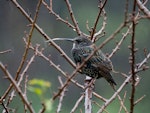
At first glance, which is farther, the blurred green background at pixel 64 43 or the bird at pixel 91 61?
the blurred green background at pixel 64 43

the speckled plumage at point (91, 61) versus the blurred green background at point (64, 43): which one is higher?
the blurred green background at point (64, 43)

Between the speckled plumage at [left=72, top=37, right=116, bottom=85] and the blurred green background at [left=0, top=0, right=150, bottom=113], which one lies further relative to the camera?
the blurred green background at [left=0, top=0, right=150, bottom=113]

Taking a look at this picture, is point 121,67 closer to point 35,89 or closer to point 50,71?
point 50,71

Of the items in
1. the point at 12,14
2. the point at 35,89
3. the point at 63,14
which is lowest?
the point at 35,89

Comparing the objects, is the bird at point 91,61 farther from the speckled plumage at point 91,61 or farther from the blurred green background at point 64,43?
the blurred green background at point 64,43

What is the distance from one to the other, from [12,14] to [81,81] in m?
4.60

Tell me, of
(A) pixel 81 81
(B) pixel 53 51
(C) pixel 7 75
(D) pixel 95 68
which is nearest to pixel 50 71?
(B) pixel 53 51

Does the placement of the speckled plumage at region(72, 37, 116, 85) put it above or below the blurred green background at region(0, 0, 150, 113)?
below

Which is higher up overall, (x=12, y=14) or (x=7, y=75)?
(x=12, y=14)

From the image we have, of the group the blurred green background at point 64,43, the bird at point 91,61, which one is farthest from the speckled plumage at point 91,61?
the blurred green background at point 64,43

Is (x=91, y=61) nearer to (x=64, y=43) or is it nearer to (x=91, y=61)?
(x=91, y=61)

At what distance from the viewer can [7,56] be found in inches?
649

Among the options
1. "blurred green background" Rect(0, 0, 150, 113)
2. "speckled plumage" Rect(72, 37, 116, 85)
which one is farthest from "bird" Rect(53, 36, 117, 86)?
"blurred green background" Rect(0, 0, 150, 113)

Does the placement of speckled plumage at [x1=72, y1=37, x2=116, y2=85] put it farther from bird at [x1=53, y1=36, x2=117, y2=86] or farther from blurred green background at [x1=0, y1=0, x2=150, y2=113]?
blurred green background at [x1=0, y1=0, x2=150, y2=113]
